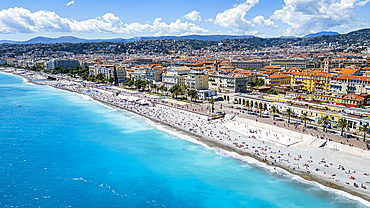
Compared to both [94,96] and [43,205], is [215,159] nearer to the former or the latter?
[43,205]

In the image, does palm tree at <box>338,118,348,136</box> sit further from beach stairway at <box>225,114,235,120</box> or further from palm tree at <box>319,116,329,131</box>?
beach stairway at <box>225,114,235,120</box>

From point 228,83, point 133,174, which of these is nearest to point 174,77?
point 228,83

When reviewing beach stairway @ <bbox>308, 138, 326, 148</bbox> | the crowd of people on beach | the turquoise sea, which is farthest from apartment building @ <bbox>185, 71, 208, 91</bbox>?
beach stairway @ <bbox>308, 138, 326, 148</bbox>

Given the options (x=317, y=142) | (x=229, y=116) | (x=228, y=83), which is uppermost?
→ (x=228, y=83)

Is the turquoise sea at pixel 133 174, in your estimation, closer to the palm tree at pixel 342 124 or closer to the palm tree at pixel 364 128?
the palm tree at pixel 364 128

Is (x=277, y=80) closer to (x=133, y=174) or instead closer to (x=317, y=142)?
(x=317, y=142)

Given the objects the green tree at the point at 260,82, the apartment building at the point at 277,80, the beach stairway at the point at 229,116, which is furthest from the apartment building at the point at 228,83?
the beach stairway at the point at 229,116

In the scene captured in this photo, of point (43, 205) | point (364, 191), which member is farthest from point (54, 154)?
point (364, 191)

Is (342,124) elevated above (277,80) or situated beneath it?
situated beneath
